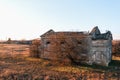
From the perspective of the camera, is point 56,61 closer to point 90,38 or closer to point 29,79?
point 90,38

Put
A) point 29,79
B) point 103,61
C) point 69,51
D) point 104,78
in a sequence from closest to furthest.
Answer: point 29,79 < point 104,78 < point 69,51 < point 103,61

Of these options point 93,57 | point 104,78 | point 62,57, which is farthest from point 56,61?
point 104,78

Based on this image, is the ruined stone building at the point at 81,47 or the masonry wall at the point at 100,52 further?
the masonry wall at the point at 100,52

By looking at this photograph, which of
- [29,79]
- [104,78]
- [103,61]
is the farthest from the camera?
[103,61]

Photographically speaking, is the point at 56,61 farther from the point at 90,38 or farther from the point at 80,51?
the point at 90,38

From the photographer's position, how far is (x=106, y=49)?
109 feet

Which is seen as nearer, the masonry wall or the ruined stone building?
the ruined stone building

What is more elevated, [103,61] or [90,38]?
[90,38]

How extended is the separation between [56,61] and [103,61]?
786 cm

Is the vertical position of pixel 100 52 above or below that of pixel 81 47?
below

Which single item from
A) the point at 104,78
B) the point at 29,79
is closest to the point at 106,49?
the point at 104,78

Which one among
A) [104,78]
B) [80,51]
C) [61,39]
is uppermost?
[61,39]

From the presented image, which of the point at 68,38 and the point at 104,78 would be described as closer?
the point at 104,78

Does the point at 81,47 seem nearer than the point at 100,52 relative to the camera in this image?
Yes
